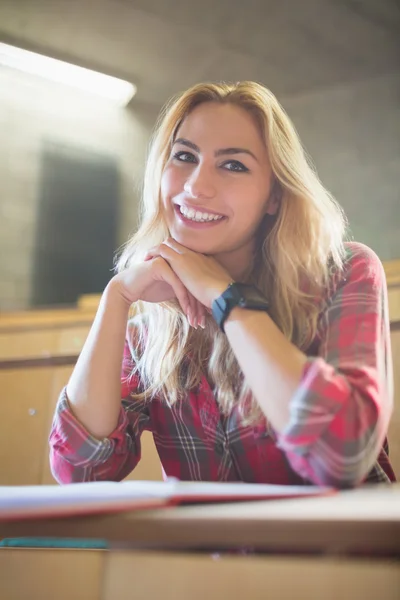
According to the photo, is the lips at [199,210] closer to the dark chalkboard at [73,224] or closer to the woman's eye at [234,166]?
the woman's eye at [234,166]

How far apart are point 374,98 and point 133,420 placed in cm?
105

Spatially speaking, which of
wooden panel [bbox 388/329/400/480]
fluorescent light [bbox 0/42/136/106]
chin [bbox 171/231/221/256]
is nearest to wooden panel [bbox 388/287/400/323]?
wooden panel [bbox 388/329/400/480]

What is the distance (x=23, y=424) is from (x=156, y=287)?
0.69m

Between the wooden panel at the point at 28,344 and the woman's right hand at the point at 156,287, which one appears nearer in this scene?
the woman's right hand at the point at 156,287

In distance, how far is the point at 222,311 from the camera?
644mm

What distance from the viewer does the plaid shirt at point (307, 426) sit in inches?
20.1

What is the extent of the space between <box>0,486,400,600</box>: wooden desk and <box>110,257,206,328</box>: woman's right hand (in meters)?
0.40

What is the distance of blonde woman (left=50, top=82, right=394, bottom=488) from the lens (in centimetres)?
63

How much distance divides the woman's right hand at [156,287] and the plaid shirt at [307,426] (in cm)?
11

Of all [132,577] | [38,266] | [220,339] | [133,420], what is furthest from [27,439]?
[132,577]

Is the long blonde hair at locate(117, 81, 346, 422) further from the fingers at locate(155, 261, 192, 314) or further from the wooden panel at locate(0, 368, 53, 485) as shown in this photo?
the wooden panel at locate(0, 368, 53, 485)

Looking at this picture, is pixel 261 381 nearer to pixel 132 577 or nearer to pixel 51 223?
pixel 132 577

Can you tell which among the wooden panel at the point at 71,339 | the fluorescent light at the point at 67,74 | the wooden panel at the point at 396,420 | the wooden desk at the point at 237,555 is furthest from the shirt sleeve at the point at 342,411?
the fluorescent light at the point at 67,74

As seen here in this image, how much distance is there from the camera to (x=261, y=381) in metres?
0.57
